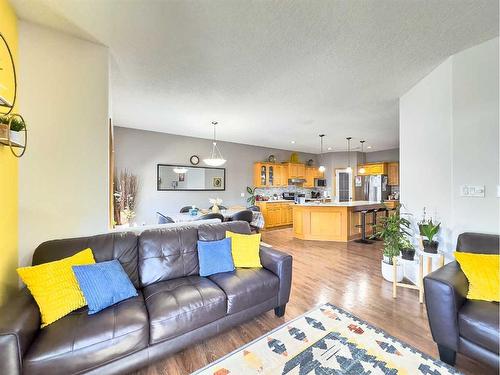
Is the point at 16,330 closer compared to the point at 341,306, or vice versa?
the point at 16,330

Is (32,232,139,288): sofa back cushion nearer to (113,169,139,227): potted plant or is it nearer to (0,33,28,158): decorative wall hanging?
(0,33,28,158): decorative wall hanging

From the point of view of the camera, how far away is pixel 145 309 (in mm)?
1562

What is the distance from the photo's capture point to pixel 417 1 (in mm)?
1641

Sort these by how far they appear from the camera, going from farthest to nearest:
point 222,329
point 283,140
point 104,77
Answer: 1. point 283,140
2. point 104,77
3. point 222,329

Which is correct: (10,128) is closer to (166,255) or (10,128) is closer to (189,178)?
(166,255)

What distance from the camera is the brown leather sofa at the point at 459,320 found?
1330 mm

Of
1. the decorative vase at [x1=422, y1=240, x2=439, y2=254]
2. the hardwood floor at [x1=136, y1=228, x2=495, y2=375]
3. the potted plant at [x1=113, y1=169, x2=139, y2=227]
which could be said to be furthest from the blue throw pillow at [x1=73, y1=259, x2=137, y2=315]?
the potted plant at [x1=113, y1=169, x2=139, y2=227]

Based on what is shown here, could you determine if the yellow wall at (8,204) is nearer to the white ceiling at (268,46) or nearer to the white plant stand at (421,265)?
the white ceiling at (268,46)

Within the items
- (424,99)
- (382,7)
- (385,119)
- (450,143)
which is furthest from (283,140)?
(382,7)

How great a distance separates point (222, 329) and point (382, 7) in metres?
2.90

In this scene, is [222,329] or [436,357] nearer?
[436,357]

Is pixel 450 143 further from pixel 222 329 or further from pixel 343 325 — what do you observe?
pixel 222 329

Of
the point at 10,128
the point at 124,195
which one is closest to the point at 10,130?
the point at 10,128

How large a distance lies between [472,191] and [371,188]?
6.12m
